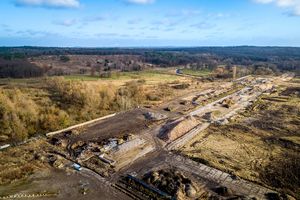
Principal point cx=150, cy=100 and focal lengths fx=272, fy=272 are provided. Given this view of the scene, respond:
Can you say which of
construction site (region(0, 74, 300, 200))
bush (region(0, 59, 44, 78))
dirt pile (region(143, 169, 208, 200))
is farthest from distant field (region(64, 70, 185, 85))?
dirt pile (region(143, 169, 208, 200))

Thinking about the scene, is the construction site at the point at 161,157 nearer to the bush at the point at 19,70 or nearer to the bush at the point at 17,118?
the bush at the point at 17,118

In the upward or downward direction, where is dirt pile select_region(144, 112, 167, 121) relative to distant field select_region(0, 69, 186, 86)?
downward

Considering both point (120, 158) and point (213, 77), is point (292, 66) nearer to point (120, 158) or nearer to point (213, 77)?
point (213, 77)

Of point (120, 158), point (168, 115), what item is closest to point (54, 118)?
point (120, 158)

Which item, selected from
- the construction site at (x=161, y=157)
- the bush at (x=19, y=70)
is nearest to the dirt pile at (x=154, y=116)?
the construction site at (x=161, y=157)

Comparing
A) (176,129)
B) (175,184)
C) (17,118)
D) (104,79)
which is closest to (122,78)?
(104,79)

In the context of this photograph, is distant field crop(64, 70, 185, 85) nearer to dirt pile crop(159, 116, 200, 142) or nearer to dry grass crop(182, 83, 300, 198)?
dirt pile crop(159, 116, 200, 142)
